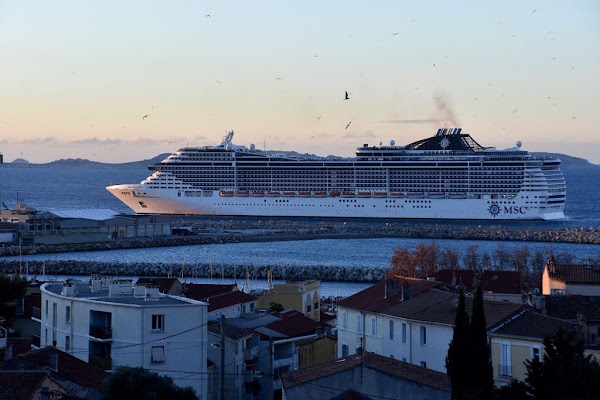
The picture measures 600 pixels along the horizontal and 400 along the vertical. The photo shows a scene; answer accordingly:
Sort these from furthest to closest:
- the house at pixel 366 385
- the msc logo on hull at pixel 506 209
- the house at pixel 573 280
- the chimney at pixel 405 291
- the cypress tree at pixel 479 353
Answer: the msc logo on hull at pixel 506 209 < the house at pixel 573 280 < the chimney at pixel 405 291 < the cypress tree at pixel 479 353 < the house at pixel 366 385

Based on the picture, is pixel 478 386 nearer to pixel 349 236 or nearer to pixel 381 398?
pixel 381 398

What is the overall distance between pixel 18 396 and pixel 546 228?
191ft

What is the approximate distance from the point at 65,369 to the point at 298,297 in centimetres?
1060

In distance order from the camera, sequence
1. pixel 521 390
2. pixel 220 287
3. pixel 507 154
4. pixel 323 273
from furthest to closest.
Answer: pixel 507 154 < pixel 323 273 < pixel 220 287 < pixel 521 390

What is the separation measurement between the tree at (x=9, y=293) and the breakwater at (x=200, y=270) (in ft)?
64.9

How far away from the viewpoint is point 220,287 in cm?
1948

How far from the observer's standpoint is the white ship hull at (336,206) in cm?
6938

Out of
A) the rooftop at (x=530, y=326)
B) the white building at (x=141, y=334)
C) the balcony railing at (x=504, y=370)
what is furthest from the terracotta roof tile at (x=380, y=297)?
the white building at (x=141, y=334)

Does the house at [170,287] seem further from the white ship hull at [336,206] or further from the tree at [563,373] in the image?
the white ship hull at [336,206]

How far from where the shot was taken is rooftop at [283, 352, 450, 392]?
35.6 ft

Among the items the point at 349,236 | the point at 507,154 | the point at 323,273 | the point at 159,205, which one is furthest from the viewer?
the point at 159,205

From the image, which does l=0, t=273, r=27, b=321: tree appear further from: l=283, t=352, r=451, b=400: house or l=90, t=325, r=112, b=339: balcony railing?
l=283, t=352, r=451, b=400: house

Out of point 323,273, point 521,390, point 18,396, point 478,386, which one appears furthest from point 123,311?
point 323,273

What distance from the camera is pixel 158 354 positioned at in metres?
11.9
